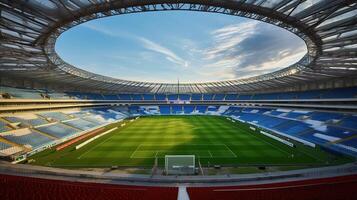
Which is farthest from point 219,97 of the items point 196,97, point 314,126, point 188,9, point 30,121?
point 188,9

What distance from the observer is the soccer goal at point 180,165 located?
72.4 ft

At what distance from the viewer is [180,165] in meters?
22.7

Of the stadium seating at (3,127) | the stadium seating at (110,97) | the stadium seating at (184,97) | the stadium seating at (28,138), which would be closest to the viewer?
the stadium seating at (28,138)

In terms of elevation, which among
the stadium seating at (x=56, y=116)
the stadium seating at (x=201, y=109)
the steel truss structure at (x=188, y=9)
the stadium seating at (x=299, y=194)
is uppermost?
the steel truss structure at (x=188, y=9)

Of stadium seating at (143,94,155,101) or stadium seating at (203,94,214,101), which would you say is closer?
stadium seating at (143,94,155,101)

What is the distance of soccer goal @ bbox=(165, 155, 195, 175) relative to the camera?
72.4 ft

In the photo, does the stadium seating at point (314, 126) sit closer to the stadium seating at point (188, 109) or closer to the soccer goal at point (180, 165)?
the soccer goal at point (180, 165)

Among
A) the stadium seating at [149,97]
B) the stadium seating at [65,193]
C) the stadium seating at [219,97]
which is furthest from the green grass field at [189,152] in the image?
the stadium seating at [149,97]

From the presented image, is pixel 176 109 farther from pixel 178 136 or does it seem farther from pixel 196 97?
pixel 178 136

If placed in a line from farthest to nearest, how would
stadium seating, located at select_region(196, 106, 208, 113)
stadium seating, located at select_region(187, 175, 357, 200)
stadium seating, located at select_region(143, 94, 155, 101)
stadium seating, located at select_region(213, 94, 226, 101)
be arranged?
stadium seating, located at select_region(143, 94, 155, 101) → stadium seating, located at select_region(213, 94, 226, 101) → stadium seating, located at select_region(196, 106, 208, 113) → stadium seating, located at select_region(187, 175, 357, 200)

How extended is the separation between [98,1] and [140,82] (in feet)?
179

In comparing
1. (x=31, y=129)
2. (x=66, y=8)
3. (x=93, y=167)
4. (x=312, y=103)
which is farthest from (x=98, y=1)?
(x=312, y=103)

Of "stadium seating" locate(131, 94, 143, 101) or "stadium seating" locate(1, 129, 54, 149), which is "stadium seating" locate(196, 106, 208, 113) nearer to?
"stadium seating" locate(131, 94, 143, 101)

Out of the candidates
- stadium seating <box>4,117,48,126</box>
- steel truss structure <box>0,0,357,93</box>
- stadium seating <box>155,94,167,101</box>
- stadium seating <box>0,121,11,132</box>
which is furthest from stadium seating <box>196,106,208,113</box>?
stadium seating <box>0,121,11,132</box>
